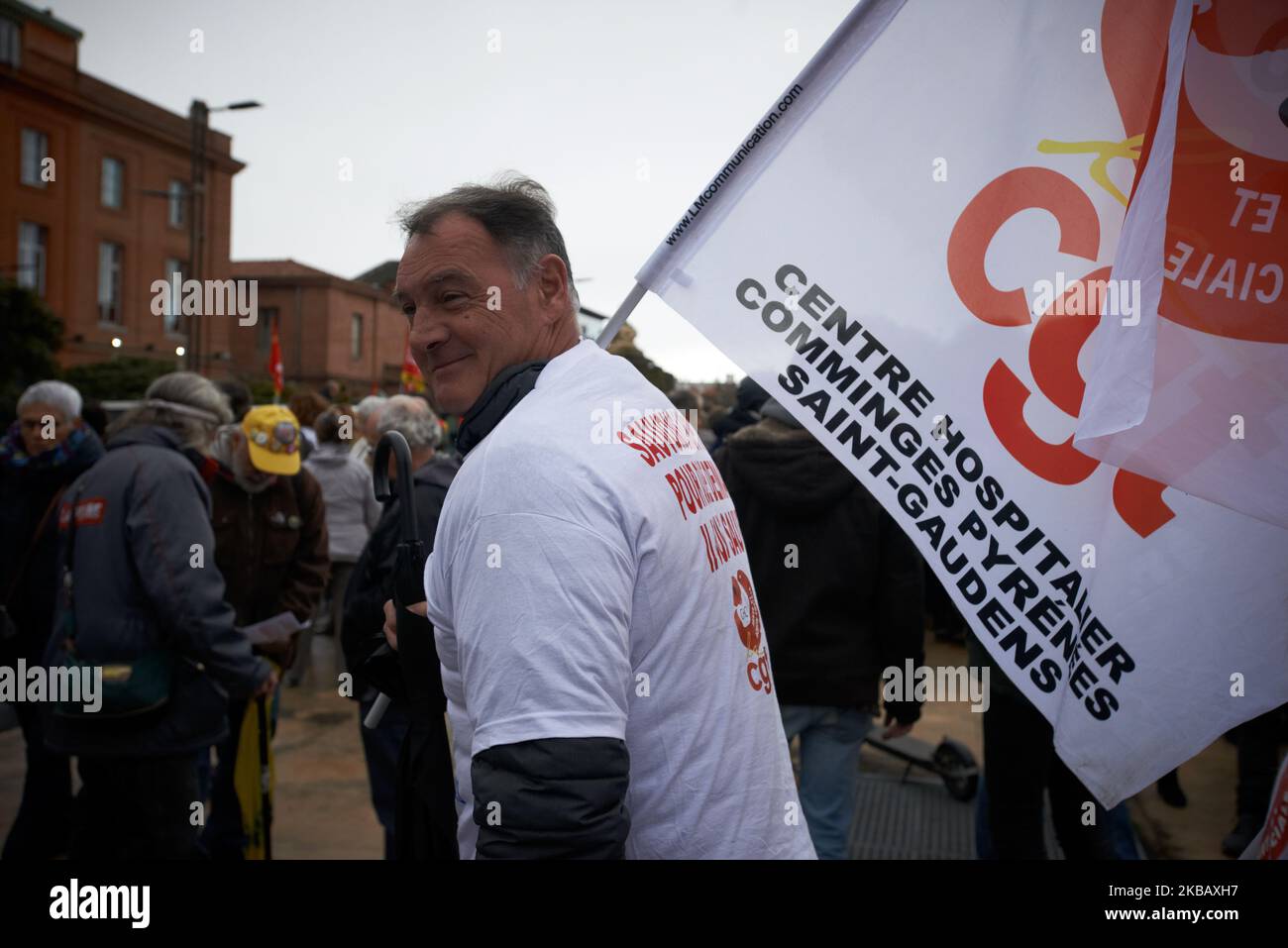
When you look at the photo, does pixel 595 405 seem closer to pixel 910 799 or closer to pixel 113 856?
pixel 113 856

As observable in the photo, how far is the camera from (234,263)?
53.0 metres

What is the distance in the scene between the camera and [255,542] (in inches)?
185

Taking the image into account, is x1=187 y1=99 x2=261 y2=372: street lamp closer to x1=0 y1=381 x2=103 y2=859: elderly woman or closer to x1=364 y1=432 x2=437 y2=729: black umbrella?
x1=0 y1=381 x2=103 y2=859: elderly woman

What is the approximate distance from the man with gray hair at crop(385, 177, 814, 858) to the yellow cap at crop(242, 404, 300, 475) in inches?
114

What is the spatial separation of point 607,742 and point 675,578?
283 millimetres

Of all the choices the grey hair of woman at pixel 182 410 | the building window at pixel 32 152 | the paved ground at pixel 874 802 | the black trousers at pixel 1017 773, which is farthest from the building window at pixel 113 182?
the black trousers at pixel 1017 773

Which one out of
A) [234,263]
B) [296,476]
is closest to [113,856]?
[296,476]

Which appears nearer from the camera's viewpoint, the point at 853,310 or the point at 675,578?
the point at 675,578

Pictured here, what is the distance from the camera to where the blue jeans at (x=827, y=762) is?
12.3 ft

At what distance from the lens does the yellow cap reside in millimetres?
4598

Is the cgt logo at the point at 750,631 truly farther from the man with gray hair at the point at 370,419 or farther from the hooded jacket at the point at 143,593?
the man with gray hair at the point at 370,419

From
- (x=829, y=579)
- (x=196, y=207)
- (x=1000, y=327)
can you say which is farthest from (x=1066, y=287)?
(x=196, y=207)
